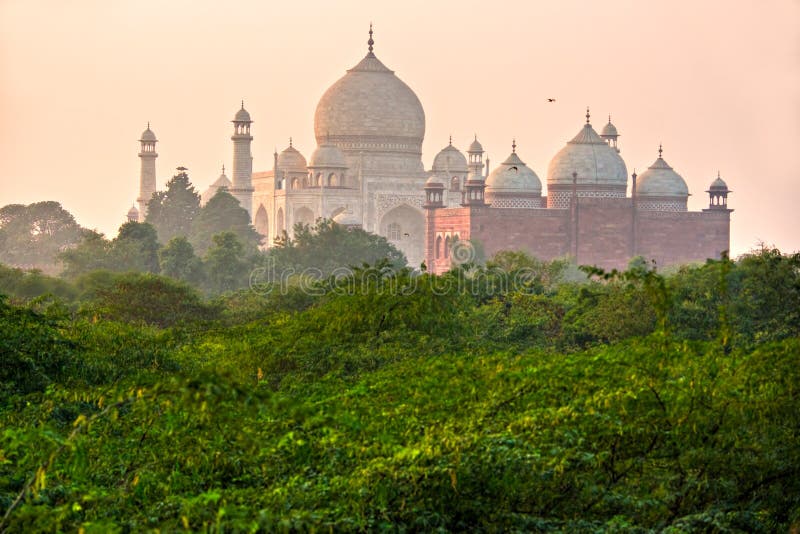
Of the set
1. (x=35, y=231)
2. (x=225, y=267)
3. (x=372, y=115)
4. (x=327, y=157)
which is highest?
(x=372, y=115)

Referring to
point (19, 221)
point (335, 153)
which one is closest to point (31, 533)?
point (335, 153)

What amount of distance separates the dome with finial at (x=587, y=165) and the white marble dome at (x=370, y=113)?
6.91 m

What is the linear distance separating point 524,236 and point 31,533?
1391 inches

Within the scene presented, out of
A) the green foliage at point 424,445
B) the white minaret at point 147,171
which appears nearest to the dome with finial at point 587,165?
the white minaret at point 147,171

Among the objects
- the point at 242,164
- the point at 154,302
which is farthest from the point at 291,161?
the point at 154,302

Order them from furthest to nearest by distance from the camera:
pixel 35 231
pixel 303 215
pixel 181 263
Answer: pixel 35 231 < pixel 303 215 < pixel 181 263

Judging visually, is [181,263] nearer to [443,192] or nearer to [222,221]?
[222,221]

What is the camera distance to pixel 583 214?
135ft

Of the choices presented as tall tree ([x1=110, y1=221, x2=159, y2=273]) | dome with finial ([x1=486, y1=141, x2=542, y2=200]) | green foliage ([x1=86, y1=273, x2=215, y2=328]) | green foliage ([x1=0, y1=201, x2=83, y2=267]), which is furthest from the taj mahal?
green foliage ([x1=86, y1=273, x2=215, y2=328])

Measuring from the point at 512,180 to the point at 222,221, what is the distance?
376 inches

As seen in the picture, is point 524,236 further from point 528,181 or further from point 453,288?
point 453,288

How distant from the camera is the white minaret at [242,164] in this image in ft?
160

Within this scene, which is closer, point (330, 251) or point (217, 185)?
point (330, 251)

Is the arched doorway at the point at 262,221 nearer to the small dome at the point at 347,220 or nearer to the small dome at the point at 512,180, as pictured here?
the small dome at the point at 347,220
